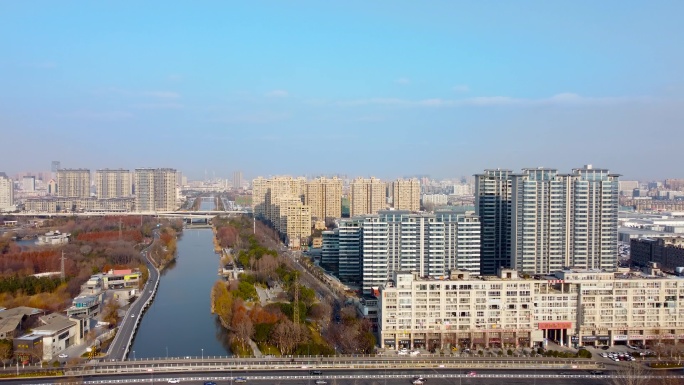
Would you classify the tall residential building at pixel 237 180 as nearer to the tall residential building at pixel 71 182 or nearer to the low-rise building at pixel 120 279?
the tall residential building at pixel 71 182

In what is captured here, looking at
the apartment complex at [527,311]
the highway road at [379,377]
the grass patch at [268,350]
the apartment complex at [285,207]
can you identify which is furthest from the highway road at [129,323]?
the apartment complex at [285,207]

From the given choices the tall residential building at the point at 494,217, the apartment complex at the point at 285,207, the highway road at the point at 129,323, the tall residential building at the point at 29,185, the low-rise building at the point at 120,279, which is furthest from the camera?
the tall residential building at the point at 29,185

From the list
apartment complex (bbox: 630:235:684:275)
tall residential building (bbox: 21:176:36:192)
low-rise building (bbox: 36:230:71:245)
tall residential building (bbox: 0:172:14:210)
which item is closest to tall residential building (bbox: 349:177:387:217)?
low-rise building (bbox: 36:230:71:245)

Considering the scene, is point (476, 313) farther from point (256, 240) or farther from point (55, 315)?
point (256, 240)

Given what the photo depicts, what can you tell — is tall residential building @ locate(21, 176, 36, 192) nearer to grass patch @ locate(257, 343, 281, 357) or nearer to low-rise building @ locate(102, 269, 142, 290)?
low-rise building @ locate(102, 269, 142, 290)

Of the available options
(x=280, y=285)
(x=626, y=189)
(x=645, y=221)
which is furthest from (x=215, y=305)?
(x=626, y=189)

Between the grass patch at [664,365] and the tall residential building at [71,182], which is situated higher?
the tall residential building at [71,182]
